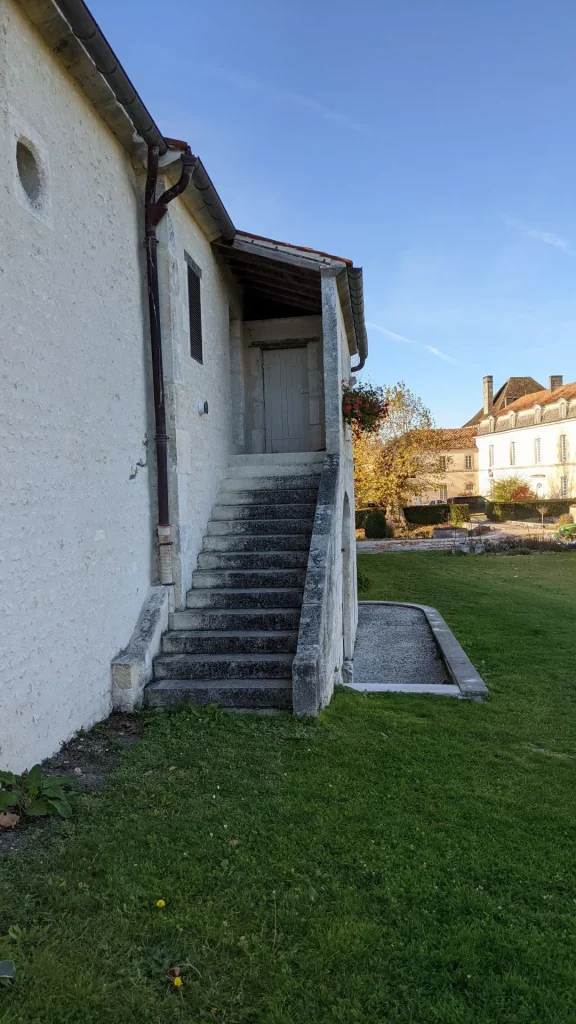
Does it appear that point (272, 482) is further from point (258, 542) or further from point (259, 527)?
point (258, 542)

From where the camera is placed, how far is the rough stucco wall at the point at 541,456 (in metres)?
42.2

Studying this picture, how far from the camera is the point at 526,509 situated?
37344 mm

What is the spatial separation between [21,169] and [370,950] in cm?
464

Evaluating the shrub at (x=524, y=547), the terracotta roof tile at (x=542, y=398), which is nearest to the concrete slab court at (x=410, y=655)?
the shrub at (x=524, y=547)

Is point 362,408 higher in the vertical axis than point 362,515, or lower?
higher

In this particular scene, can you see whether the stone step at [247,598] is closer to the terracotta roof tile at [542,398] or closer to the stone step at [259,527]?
the stone step at [259,527]

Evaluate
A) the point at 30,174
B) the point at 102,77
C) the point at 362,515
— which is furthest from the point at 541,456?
the point at 30,174

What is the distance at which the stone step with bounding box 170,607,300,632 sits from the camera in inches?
225

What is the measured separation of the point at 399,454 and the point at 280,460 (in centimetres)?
2188

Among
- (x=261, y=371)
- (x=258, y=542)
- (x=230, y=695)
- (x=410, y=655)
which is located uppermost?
(x=261, y=371)

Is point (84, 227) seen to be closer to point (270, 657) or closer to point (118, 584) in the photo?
point (118, 584)

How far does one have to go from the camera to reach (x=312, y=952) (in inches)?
96.5

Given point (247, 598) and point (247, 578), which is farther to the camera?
point (247, 578)

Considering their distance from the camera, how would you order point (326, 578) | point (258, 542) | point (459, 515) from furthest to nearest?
point (459, 515) < point (258, 542) < point (326, 578)
